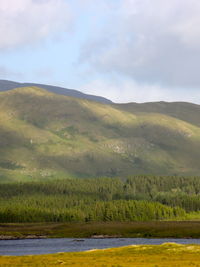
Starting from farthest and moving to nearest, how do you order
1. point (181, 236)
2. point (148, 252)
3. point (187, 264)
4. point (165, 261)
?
point (181, 236), point (148, 252), point (165, 261), point (187, 264)

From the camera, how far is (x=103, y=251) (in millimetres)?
120750

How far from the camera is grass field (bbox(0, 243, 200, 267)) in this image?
3620 inches

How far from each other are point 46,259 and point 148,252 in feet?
74.6

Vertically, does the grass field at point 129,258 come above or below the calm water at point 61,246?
above

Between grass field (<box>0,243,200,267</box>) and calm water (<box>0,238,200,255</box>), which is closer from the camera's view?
grass field (<box>0,243,200,267</box>)

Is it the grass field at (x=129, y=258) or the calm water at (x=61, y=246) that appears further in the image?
the calm water at (x=61, y=246)

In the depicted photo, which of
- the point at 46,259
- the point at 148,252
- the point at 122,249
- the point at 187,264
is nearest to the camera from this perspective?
the point at 187,264

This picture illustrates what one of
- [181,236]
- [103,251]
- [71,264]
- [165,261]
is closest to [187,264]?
[165,261]

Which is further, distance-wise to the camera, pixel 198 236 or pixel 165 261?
pixel 198 236

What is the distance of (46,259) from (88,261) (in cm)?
945

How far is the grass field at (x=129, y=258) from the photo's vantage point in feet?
302

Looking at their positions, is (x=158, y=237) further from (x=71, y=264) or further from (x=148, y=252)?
(x=71, y=264)

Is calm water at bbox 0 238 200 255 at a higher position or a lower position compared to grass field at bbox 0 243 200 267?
lower

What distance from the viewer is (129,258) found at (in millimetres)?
103000
